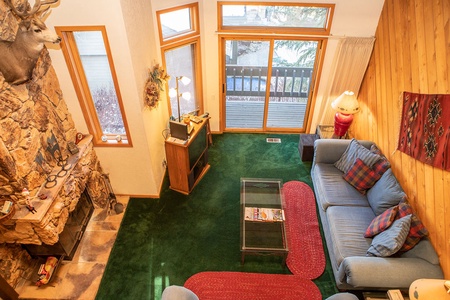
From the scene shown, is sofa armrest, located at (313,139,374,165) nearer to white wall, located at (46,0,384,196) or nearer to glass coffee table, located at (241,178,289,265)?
glass coffee table, located at (241,178,289,265)

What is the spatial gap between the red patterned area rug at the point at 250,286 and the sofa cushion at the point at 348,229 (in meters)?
0.47

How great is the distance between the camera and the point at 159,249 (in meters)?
3.62

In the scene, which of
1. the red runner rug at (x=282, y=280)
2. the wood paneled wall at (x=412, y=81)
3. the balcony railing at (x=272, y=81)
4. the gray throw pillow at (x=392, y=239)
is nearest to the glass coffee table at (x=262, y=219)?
the red runner rug at (x=282, y=280)

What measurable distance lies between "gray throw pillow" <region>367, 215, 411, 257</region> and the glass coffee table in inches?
36.6

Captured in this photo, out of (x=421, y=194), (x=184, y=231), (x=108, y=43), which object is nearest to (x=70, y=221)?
(x=184, y=231)

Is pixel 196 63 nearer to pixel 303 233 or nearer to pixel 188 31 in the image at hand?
pixel 188 31

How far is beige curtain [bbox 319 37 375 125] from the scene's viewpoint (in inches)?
175

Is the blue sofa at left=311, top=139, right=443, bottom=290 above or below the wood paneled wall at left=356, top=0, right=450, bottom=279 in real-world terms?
below

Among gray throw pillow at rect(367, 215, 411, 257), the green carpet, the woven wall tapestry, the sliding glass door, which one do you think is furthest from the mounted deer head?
the woven wall tapestry

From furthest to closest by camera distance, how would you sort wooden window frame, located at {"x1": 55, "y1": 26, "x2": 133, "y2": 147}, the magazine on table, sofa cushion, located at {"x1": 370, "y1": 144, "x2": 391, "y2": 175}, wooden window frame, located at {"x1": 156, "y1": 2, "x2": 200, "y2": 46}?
wooden window frame, located at {"x1": 156, "y1": 2, "x2": 200, "y2": 46}, sofa cushion, located at {"x1": 370, "y1": 144, "x2": 391, "y2": 175}, the magazine on table, wooden window frame, located at {"x1": 55, "y1": 26, "x2": 133, "y2": 147}

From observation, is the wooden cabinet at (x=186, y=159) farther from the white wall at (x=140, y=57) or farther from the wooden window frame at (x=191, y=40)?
the wooden window frame at (x=191, y=40)

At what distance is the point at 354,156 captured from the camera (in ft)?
13.0

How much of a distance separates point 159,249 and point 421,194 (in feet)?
10.5

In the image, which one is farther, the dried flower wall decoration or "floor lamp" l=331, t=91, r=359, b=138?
"floor lamp" l=331, t=91, r=359, b=138
